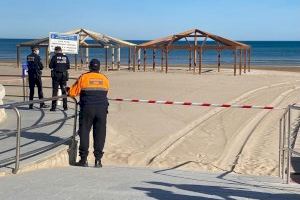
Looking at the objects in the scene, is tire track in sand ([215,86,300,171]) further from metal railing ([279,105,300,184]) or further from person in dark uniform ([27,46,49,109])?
person in dark uniform ([27,46,49,109])

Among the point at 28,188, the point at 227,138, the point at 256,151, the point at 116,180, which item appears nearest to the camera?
the point at 28,188

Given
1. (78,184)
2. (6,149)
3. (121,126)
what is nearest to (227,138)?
(121,126)

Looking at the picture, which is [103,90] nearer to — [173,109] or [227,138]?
[227,138]

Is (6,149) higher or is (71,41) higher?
(71,41)

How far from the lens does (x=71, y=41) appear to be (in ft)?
52.6

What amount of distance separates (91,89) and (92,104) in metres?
0.21

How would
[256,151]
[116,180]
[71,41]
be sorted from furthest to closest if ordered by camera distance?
[71,41] < [256,151] < [116,180]

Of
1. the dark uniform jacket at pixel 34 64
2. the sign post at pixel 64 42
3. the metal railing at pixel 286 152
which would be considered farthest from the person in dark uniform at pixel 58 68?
the metal railing at pixel 286 152

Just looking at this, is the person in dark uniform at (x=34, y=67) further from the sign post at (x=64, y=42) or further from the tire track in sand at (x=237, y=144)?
Result: the tire track in sand at (x=237, y=144)

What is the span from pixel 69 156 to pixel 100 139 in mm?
649

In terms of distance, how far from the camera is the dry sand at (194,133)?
1088 cm

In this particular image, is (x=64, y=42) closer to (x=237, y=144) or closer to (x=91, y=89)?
(x=237, y=144)

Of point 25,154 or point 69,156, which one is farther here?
point 69,156

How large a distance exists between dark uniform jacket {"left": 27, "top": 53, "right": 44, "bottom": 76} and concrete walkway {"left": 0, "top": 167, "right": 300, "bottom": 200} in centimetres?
672
